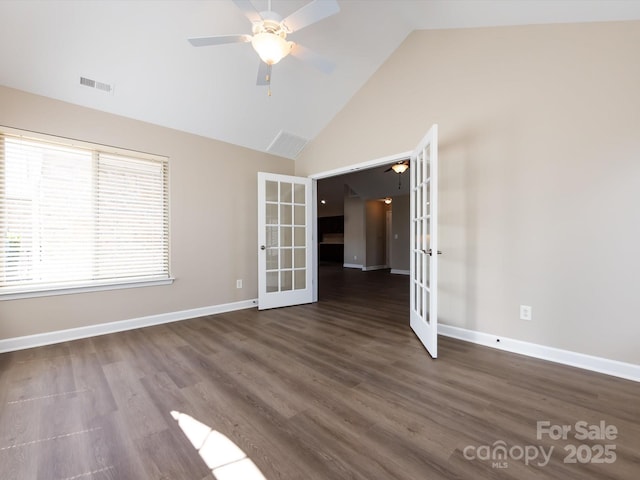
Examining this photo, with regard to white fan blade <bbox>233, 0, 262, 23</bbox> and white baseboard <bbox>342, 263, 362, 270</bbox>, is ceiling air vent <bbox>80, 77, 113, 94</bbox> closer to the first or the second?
white fan blade <bbox>233, 0, 262, 23</bbox>

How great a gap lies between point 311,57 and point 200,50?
1315mm

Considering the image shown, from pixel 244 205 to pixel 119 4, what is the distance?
8.17 feet

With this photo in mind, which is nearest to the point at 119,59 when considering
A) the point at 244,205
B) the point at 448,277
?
the point at 244,205

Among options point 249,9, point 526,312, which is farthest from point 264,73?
point 526,312

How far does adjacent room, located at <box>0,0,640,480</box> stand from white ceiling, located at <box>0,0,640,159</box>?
0.07 feet

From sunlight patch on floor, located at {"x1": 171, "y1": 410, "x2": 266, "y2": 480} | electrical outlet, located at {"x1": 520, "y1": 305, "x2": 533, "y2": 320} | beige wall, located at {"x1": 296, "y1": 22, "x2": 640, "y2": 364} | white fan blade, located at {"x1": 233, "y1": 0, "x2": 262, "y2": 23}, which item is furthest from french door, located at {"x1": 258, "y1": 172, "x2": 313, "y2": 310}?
electrical outlet, located at {"x1": 520, "y1": 305, "x2": 533, "y2": 320}

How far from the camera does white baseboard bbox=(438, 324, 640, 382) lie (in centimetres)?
208

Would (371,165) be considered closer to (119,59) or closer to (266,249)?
(266,249)

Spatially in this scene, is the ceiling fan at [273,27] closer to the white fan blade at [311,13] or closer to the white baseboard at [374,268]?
the white fan blade at [311,13]

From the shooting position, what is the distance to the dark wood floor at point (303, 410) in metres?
1.30

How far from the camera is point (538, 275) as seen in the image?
2438mm

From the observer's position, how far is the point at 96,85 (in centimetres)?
280

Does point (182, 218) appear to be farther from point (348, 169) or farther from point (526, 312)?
point (526, 312)

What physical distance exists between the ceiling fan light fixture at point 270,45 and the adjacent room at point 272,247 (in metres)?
0.01
